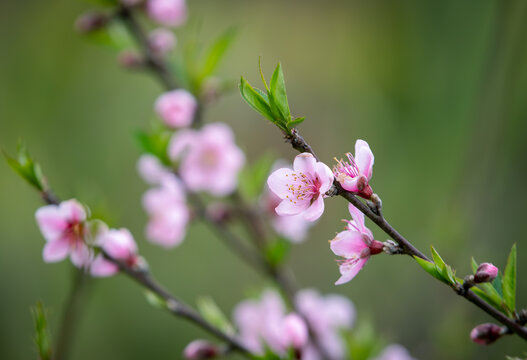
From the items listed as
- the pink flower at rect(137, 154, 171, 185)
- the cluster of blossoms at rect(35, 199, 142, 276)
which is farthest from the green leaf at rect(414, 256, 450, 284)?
the pink flower at rect(137, 154, 171, 185)

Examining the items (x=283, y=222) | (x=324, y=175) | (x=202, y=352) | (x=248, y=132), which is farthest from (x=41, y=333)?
(x=248, y=132)

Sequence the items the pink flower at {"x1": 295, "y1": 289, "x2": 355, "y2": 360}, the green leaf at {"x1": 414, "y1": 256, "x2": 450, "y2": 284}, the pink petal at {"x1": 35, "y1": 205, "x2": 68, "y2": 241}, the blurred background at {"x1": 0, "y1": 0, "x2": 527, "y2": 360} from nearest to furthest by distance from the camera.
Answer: the green leaf at {"x1": 414, "y1": 256, "x2": 450, "y2": 284}, the pink petal at {"x1": 35, "y1": 205, "x2": 68, "y2": 241}, the pink flower at {"x1": 295, "y1": 289, "x2": 355, "y2": 360}, the blurred background at {"x1": 0, "y1": 0, "x2": 527, "y2": 360}

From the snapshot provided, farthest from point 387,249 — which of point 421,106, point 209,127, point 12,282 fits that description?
point 12,282

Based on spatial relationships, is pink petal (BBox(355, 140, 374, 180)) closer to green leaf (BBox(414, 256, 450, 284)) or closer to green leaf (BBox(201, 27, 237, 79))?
green leaf (BBox(414, 256, 450, 284))

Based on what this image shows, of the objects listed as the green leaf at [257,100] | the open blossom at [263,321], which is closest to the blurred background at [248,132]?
the open blossom at [263,321]

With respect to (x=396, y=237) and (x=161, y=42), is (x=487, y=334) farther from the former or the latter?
(x=161, y=42)

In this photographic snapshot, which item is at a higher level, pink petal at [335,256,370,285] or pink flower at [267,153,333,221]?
pink flower at [267,153,333,221]

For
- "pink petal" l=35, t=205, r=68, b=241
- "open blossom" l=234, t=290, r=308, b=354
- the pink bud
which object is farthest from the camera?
"open blossom" l=234, t=290, r=308, b=354

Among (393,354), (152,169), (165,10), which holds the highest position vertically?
(165,10)
